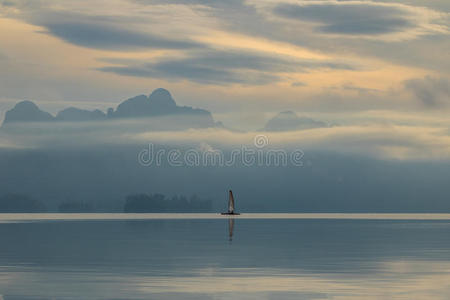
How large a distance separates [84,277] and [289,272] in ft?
52.2

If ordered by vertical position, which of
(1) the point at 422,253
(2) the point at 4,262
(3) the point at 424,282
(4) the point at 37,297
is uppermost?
(1) the point at 422,253

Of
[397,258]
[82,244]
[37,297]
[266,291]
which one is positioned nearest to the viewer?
[37,297]

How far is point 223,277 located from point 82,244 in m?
49.1

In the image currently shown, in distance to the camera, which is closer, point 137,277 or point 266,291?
point 266,291

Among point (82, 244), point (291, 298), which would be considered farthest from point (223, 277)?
point (82, 244)

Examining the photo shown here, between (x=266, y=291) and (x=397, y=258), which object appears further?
(x=397, y=258)

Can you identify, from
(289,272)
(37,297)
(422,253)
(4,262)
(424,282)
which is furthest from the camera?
(422,253)

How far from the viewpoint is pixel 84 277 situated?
64.0 meters

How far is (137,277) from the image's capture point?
64.4 m

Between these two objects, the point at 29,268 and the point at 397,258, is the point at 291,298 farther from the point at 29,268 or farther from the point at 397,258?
the point at 397,258

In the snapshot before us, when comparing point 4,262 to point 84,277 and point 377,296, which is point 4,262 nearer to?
point 84,277

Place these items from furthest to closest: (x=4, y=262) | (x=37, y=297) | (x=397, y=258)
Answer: (x=397, y=258) → (x=4, y=262) → (x=37, y=297)

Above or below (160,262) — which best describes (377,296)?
below

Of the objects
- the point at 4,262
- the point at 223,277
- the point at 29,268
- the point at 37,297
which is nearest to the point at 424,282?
the point at 223,277
